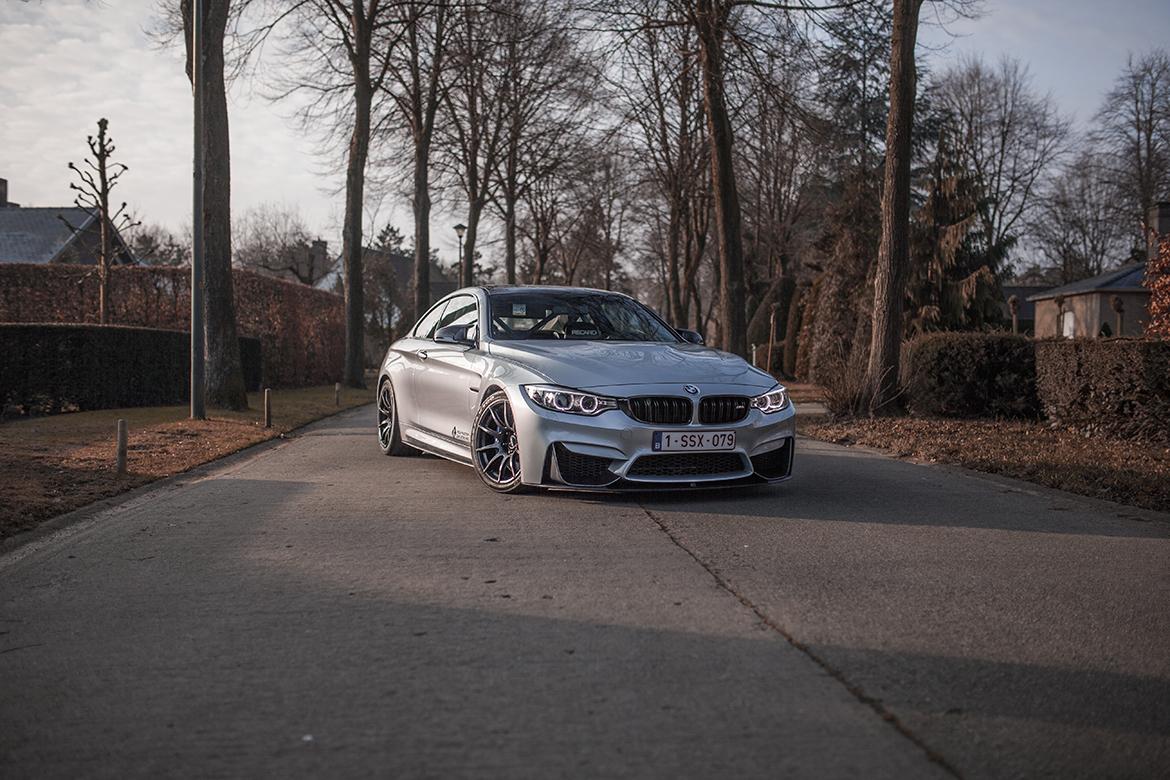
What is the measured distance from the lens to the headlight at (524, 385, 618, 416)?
7363 mm

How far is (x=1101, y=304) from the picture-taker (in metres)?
40.6

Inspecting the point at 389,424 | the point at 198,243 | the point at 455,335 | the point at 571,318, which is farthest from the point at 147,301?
the point at 571,318

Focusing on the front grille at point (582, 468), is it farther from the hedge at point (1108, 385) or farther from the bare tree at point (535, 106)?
the bare tree at point (535, 106)

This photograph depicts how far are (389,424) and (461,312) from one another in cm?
170

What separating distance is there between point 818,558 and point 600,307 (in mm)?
4300

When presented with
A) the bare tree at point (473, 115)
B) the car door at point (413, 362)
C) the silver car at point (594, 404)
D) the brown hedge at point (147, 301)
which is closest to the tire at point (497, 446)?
the silver car at point (594, 404)

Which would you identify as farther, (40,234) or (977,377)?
(40,234)

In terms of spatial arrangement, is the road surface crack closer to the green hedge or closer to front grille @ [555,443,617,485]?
front grille @ [555,443,617,485]

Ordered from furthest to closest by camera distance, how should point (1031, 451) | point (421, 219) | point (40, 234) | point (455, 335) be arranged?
1. point (40, 234)
2. point (421, 219)
3. point (1031, 451)
4. point (455, 335)

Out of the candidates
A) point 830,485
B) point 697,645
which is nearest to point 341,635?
point 697,645

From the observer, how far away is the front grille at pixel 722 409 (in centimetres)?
754

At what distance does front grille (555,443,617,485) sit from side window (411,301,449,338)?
3.51 metres

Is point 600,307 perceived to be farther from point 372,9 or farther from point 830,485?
point 372,9

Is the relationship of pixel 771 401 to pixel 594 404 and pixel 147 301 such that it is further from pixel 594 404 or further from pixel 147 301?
pixel 147 301
